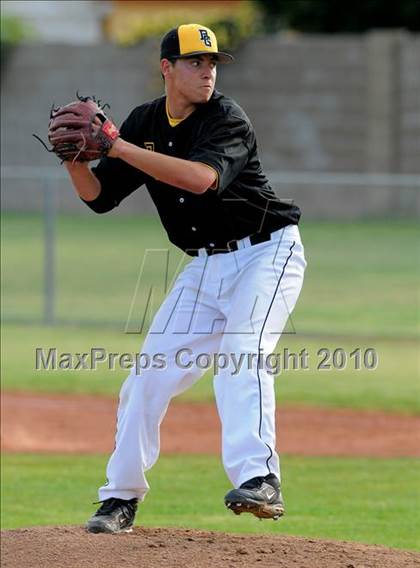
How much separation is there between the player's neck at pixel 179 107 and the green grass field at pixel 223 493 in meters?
2.59

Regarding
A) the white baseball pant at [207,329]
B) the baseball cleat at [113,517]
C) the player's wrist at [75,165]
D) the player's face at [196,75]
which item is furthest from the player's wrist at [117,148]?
the baseball cleat at [113,517]

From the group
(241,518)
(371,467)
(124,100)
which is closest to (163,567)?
(241,518)

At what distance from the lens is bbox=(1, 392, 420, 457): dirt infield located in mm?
9672

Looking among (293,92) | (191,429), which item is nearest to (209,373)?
(191,429)

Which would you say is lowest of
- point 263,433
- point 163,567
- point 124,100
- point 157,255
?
point 163,567

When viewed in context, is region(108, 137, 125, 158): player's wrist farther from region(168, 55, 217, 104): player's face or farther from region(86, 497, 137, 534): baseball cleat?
region(86, 497, 137, 534): baseball cleat

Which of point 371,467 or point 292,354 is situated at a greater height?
point 292,354

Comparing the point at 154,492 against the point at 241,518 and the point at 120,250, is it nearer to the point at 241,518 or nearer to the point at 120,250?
the point at 241,518

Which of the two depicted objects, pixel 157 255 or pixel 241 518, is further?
pixel 157 255

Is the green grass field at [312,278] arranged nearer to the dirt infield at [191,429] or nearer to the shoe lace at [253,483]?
the dirt infield at [191,429]

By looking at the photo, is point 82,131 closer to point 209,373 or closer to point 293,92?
point 209,373

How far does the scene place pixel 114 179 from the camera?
5.99 metres

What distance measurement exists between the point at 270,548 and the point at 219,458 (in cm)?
378

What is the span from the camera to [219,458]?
9.32m
